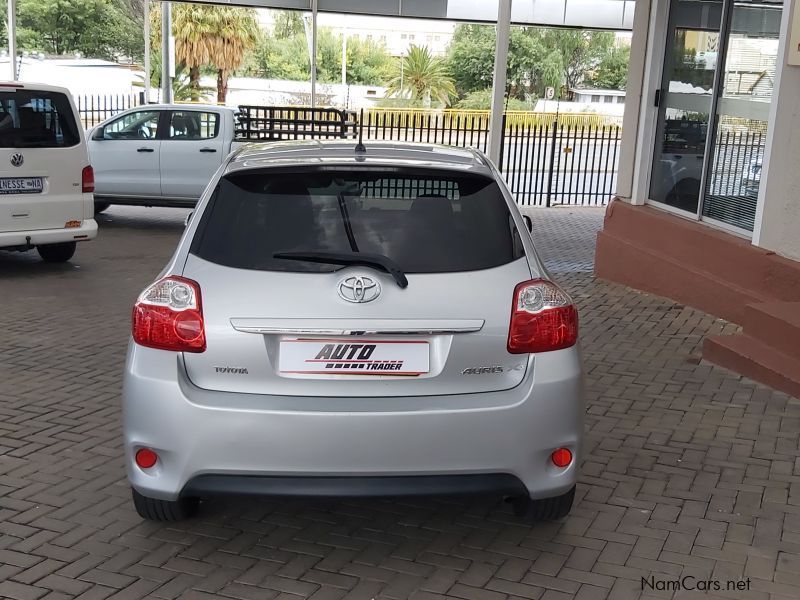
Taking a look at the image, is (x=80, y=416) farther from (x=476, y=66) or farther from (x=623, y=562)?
(x=476, y=66)

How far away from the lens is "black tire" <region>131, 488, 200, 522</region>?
404 centimetres

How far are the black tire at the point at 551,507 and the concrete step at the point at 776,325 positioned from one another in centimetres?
Result: 307

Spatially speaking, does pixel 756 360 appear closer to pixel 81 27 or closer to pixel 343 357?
pixel 343 357

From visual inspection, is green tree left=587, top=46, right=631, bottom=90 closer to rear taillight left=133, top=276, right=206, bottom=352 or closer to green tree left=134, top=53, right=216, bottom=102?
green tree left=134, top=53, right=216, bottom=102

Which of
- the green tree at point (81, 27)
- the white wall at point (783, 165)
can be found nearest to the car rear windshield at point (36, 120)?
the white wall at point (783, 165)

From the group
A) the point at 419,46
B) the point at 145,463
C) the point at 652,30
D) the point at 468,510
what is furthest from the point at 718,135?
the point at 419,46

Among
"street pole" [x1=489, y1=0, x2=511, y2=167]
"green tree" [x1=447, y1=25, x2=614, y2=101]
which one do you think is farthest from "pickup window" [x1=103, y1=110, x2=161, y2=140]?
"green tree" [x1=447, y1=25, x2=614, y2=101]

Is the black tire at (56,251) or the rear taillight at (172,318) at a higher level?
the rear taillight at (172,318)

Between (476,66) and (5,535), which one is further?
(476,66)

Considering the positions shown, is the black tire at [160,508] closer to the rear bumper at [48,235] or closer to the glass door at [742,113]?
the glass door at [742,113]

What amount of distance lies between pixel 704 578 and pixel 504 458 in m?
1.01

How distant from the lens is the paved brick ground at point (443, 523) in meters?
3.76

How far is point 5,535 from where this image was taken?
4117 millimetres

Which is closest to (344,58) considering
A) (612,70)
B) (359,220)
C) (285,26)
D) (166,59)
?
(285,26)
